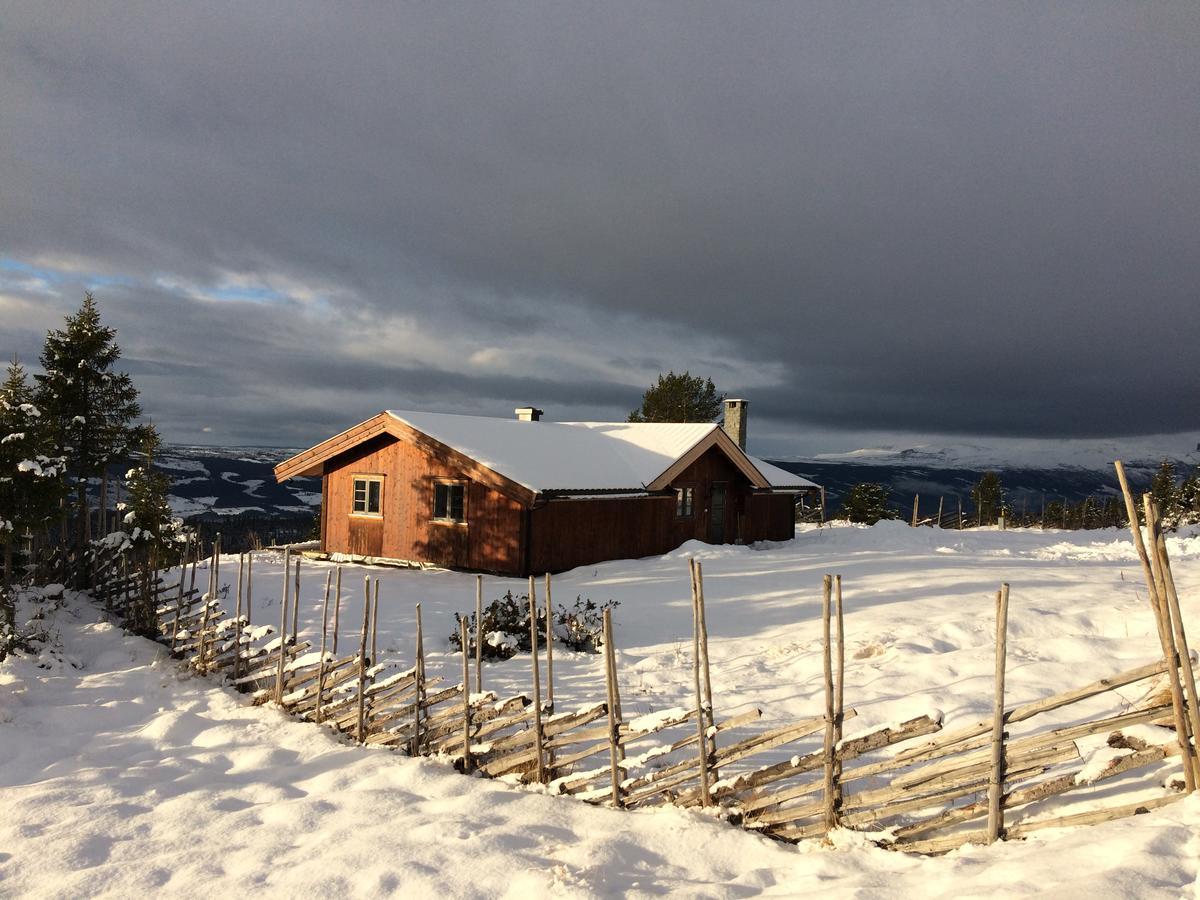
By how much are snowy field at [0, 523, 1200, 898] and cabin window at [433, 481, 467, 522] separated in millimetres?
3787

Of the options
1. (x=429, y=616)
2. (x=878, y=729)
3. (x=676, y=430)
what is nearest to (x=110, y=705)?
(x=429, y=616)

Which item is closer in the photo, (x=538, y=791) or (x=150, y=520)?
(x=538, y=791)

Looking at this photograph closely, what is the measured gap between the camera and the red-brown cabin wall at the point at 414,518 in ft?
59.3

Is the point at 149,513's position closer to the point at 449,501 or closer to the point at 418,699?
the point at 449,501

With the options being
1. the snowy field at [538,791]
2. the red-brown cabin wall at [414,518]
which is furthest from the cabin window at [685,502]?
the snowy field at [538,791]

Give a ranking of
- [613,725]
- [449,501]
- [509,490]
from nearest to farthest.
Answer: [613,725] → [509,490] → [449,501]

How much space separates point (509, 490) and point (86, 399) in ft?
63.6

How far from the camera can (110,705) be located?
30.8 feet

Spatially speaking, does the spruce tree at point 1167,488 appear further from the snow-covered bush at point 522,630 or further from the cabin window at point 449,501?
the snow-covered bush at point 522,630

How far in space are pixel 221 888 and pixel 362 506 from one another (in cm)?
1648

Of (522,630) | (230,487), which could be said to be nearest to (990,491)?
(522,630)

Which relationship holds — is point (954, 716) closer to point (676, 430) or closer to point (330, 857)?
point (330, 857)

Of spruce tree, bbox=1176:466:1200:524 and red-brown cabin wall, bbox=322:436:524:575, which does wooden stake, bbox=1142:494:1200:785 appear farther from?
spruce tree, bbox=1176:466:1200:524

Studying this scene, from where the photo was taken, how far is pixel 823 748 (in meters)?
5.40
